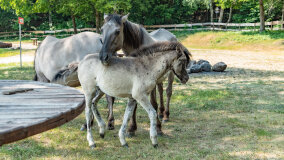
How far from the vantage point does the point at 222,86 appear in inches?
373

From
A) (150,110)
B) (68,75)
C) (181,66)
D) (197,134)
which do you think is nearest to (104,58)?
(150,110)

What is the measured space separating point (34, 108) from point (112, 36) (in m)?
2.17

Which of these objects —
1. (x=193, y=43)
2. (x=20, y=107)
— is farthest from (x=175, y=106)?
(x=193, y=43)

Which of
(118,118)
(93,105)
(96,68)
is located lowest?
(118,118)

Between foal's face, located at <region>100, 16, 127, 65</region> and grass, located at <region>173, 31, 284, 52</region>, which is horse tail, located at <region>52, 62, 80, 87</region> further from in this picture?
grass, located at <region>173, 31, 284, 52</region>

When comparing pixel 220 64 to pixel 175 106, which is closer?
pixel 175 106

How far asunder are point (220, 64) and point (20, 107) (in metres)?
10.8

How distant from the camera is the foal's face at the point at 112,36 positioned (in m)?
4.22

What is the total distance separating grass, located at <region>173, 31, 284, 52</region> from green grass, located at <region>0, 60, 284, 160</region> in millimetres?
15150

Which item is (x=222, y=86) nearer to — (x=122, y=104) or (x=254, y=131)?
(x=122, y=104)

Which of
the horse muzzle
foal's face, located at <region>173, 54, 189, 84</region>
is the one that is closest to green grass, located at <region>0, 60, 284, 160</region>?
foal's face, located at <region>173, 54, 189, 84</region>

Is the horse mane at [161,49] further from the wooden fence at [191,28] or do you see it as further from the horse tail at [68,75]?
the wooden fence at [191,28]

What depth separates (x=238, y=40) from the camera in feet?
81.2

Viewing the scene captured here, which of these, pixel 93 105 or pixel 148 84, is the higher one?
pixel 148 84
